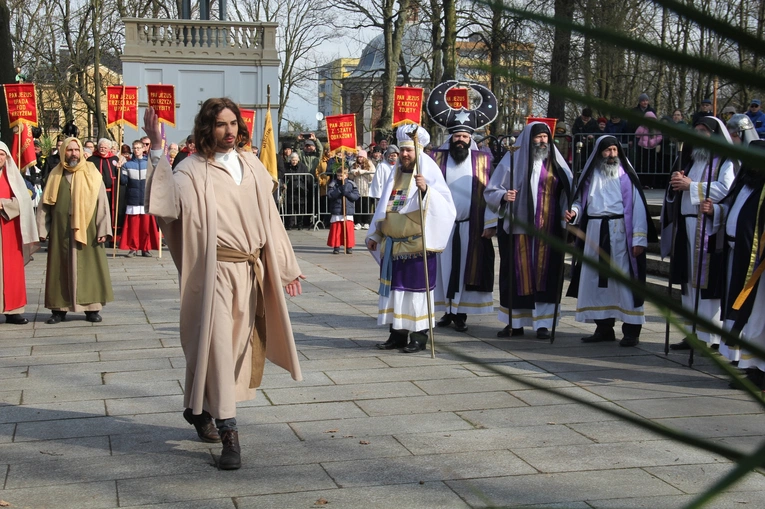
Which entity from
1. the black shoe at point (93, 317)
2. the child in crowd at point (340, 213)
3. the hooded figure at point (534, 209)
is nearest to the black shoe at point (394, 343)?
the hooded figure at point (534, 209)

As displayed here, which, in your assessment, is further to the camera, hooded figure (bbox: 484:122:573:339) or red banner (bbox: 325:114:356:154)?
red banner (bbox: 325:114:356:154)

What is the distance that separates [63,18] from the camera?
133 ft

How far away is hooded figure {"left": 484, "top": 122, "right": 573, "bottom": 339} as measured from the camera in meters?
9.20

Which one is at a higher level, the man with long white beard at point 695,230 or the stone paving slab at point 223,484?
the man with long white beard at point 695,230

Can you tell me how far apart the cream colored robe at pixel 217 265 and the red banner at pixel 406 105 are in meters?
11.2

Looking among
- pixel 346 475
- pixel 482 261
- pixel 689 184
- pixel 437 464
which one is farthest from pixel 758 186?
pixel 346 475

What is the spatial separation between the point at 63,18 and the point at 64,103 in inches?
143

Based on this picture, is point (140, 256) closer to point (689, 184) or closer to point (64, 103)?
point (689, 184)

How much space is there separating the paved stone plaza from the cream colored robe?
0.46 metres

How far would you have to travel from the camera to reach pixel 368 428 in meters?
5.79

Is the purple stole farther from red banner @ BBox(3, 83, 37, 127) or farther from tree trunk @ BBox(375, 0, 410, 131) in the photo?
tree trunk @ BBox(375, 0, 410, 131)

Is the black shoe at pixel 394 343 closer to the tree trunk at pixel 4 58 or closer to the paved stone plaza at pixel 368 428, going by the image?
the paved stone plaza at pixel 368 428

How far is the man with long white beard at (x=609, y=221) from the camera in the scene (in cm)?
877

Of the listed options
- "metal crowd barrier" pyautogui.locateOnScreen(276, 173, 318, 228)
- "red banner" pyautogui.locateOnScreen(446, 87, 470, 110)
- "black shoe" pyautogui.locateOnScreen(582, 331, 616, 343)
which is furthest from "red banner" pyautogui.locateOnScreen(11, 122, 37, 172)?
"black shoe" pyautogui.locateOnScreen(582, 331, 616, 343)
